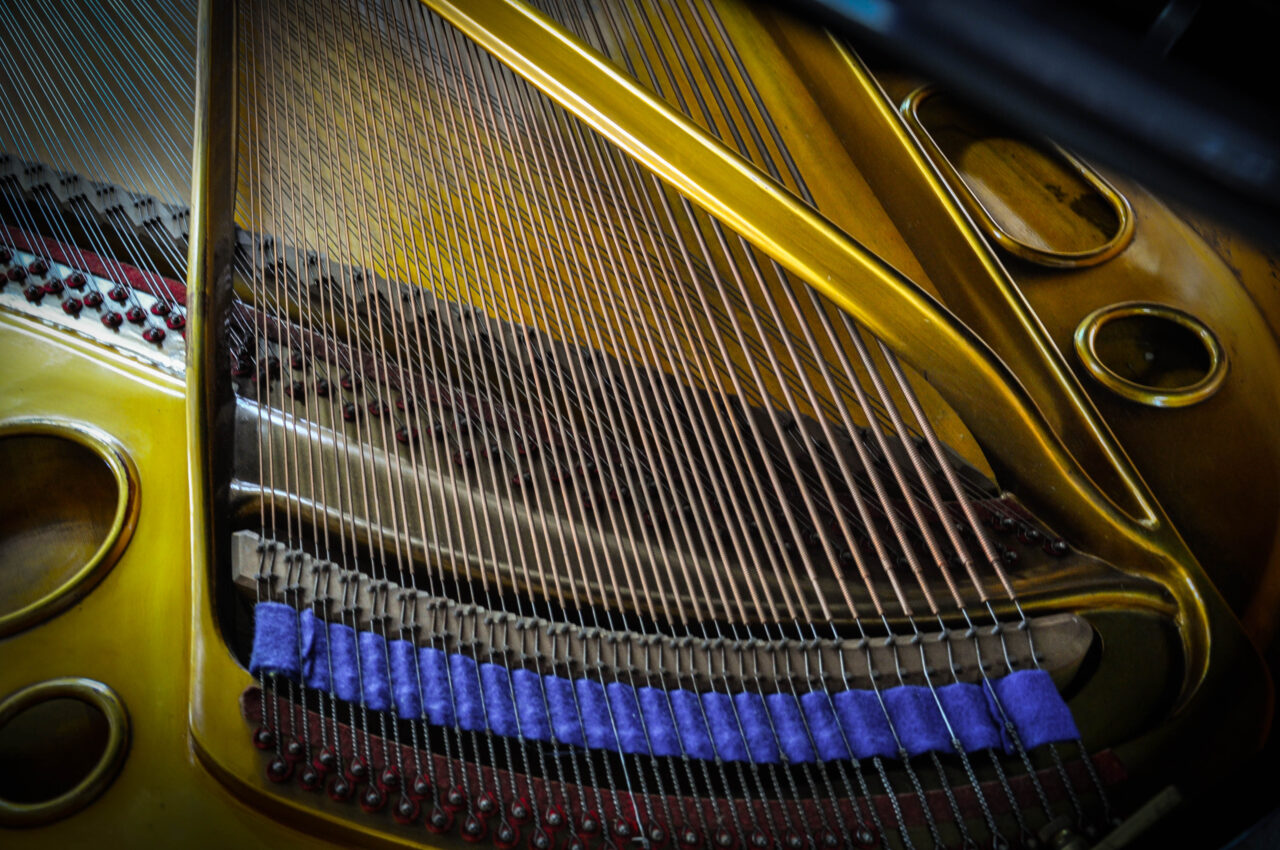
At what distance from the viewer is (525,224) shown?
244 centimetres

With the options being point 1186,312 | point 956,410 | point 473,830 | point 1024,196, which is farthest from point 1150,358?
point 473,830

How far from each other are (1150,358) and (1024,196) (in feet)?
1.92

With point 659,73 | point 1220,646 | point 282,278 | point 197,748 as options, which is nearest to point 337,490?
point 197,748

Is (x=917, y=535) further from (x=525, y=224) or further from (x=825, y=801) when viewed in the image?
(x=525, y=224)

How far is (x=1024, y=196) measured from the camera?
242 cm

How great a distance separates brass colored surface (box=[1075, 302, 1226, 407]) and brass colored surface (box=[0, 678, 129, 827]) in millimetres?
2250

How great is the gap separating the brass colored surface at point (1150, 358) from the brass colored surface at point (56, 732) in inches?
88.6

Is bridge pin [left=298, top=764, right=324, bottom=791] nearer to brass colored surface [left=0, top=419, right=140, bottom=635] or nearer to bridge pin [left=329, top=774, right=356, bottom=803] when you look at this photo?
bridge pin [left=329, top=774, right=356, bottom=803]

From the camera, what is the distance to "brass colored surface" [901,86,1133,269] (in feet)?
7.38

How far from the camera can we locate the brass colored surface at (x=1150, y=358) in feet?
6.79

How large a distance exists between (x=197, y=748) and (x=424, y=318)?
1.18 meters

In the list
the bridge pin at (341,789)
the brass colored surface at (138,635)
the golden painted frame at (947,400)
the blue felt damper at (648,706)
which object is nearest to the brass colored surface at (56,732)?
the brass colored surface at (138,635)

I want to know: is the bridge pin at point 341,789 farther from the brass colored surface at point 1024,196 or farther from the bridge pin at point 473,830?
the brass colored surface at point 1024,196

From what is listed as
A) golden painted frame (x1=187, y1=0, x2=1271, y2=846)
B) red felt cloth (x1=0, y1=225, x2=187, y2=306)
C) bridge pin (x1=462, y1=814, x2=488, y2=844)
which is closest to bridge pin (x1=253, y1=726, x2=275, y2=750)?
golden painted frame (x1=187, y1=0, x2=1271, y2=846)
